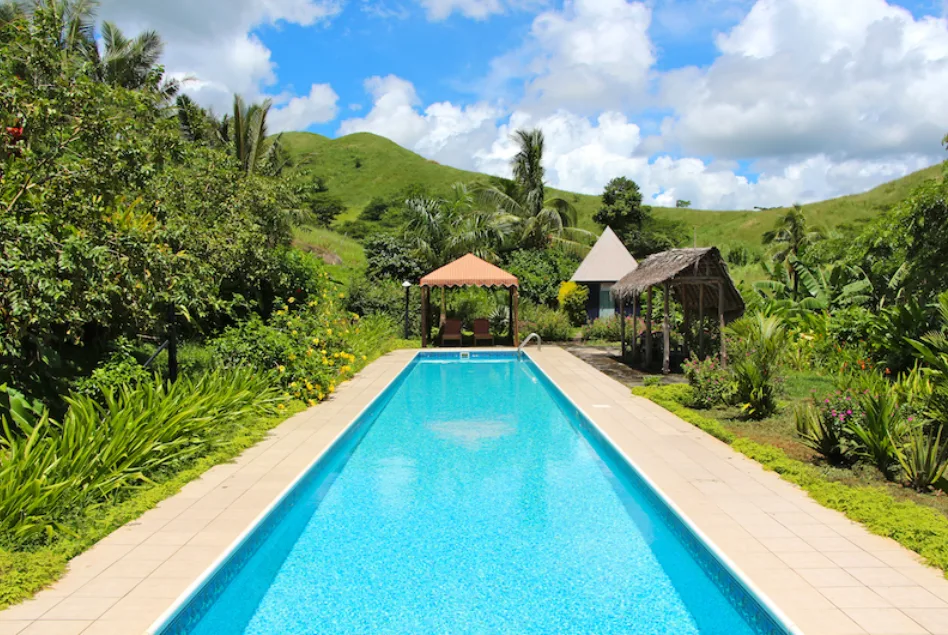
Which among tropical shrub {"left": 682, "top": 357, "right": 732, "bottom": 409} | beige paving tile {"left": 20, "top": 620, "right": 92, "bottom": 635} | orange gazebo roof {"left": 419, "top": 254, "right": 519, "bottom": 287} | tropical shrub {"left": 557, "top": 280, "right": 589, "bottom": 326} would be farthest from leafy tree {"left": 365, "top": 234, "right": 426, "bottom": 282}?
beige paving tile {"left": 20, "top": 620, "right": 92, "bottom": 635}

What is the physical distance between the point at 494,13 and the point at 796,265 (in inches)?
335

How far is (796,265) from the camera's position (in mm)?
14766

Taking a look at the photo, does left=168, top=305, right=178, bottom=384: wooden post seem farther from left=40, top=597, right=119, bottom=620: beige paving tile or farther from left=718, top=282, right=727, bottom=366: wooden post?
left=718, top=282, right=727, bottom=366: wooden post

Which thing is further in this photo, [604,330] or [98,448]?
[604,330]

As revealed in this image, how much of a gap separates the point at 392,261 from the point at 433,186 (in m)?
49.7

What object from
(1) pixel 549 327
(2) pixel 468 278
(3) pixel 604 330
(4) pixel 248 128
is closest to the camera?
(2) pixel 468 278

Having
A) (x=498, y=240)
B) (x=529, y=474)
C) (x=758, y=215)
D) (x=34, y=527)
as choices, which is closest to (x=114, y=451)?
(x=34, y=527)

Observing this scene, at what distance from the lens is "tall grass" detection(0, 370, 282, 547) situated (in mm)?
4195

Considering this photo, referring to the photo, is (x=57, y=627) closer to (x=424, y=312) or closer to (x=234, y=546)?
(x=234, y=546)

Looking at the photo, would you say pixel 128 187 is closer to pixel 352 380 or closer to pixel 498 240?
pixel 352 380

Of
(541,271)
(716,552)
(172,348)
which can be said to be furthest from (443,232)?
(716,552)

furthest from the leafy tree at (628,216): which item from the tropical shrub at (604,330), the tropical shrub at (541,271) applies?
the tropical shrub at (604,330)

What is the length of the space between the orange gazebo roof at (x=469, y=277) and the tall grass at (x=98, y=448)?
11.2 metres

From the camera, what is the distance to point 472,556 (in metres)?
4.87
